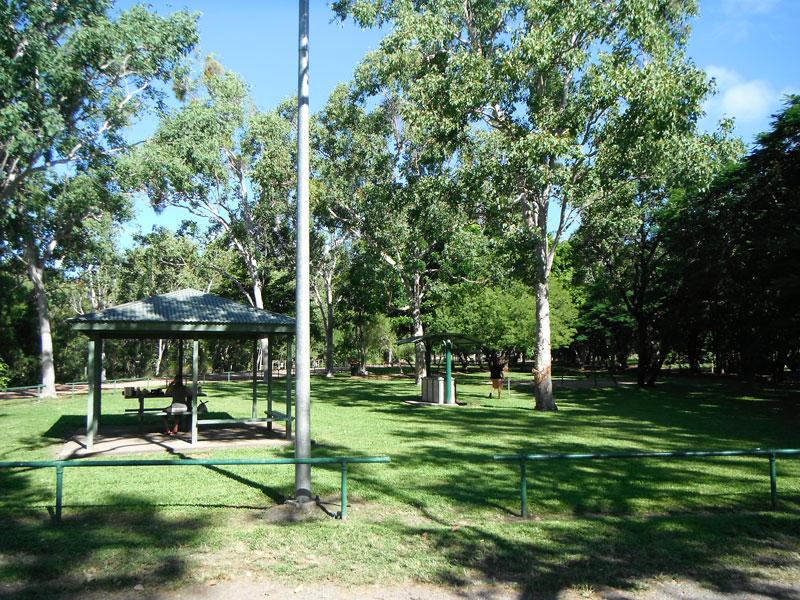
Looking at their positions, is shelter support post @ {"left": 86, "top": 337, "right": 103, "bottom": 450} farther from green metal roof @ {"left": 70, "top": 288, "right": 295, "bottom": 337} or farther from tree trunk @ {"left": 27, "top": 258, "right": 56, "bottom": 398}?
tree trunk @ {"left": 27, "top": 258, "right": 56, "bottom": 398}

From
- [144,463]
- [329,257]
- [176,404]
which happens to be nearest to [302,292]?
[144,463]

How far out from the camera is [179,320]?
41.3 ft

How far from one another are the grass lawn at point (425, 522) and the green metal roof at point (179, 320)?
8.40ft

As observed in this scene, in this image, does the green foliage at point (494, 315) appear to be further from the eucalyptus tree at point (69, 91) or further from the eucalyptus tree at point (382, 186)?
the eucalyptus tree at point (69, 91)

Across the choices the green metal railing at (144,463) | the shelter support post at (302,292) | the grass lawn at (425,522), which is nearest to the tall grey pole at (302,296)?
the shelter support post at (302,292)

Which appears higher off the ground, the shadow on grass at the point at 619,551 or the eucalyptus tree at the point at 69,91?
the eucalyptus tree at the point at 69,91

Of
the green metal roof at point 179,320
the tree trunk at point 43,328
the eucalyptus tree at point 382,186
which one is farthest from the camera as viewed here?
the eucalyptus tree at point 382,186

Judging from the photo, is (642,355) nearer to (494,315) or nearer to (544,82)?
(494,315)

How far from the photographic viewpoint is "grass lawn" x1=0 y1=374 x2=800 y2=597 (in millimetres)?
5793

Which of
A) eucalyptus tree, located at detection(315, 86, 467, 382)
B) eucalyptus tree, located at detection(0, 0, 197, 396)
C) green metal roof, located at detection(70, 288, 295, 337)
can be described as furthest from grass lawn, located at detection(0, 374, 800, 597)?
eucalyptus tree, located at detection(315, 86, 467, 382)

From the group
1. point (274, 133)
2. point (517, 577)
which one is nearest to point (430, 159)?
point (274, 133)

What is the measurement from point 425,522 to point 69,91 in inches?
780

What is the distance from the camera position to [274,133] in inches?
1433

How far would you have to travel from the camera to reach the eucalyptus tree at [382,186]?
104ft
